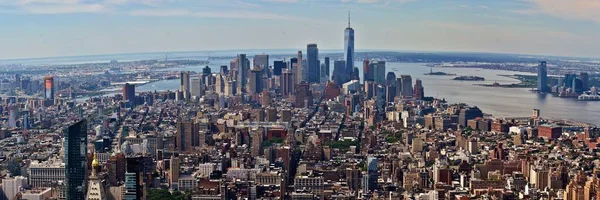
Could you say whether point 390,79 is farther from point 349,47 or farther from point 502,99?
point 349,47

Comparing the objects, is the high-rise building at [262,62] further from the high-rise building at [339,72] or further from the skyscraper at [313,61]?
the high-rise building at [339,72]

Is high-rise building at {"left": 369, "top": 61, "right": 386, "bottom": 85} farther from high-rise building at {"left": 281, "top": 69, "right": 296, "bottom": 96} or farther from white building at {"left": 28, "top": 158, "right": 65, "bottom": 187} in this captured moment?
white building at {"left": 28, "top": 158, "right": 65, "bottom": 187}

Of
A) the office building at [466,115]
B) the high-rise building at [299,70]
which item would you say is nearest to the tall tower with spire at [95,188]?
the office building at [466,115]

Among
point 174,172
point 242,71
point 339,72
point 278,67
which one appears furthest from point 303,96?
point 174,172

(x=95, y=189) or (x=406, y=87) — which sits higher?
(x=95, y=189)

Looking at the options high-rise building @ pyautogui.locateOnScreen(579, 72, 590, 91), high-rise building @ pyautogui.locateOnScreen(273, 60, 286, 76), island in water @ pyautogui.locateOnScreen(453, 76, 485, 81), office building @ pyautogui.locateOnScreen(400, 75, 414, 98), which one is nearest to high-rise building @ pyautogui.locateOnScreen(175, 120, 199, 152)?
office building @ pyautogui.locateOnScreen(400, 75, 414, 98)

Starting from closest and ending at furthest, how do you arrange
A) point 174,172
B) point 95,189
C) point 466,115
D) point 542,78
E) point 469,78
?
point 95,189 < point 174,172 < point 466,115 < point 542,78 < point 469,78
